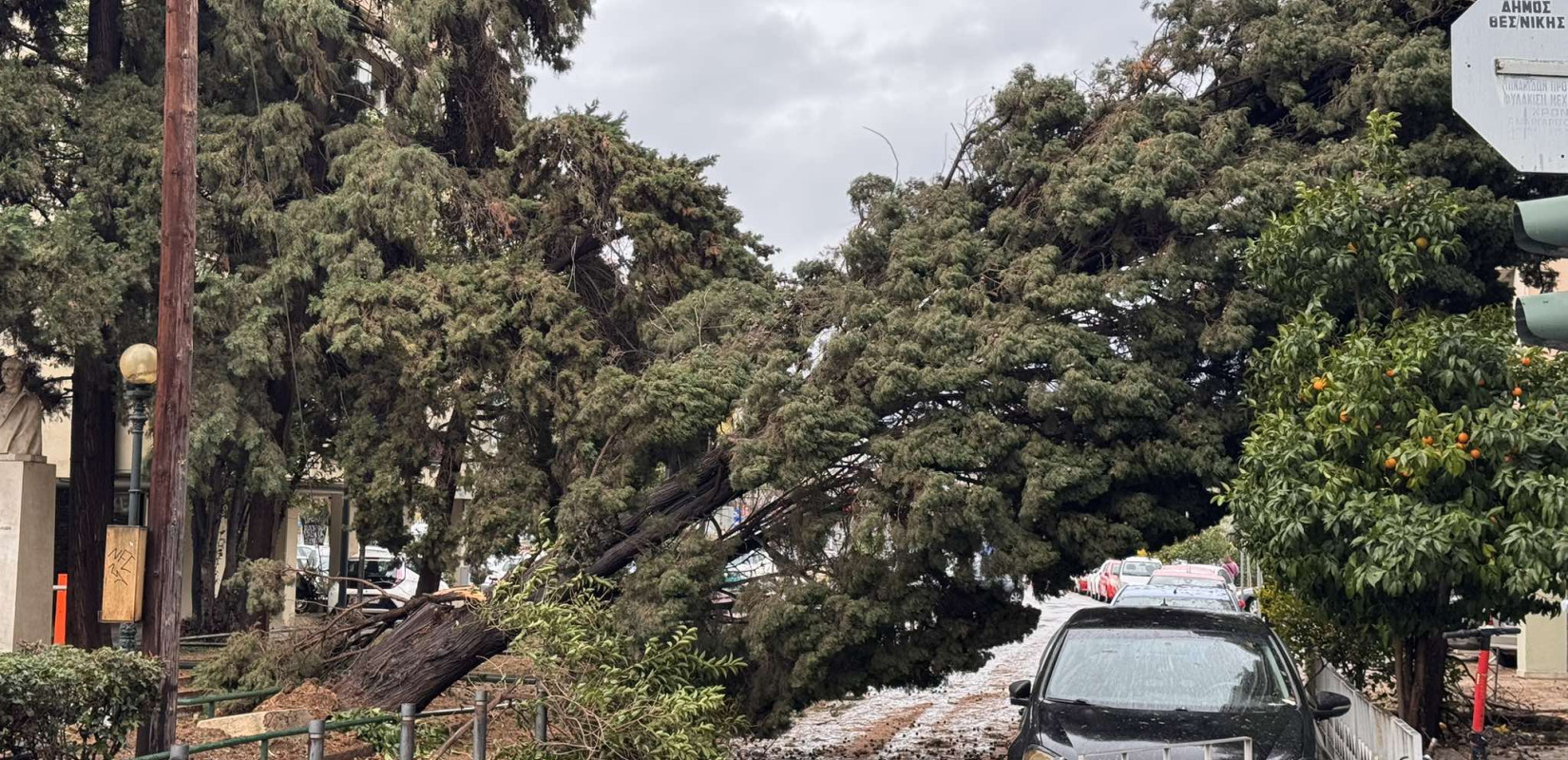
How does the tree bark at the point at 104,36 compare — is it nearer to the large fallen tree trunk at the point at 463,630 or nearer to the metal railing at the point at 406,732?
the large fallen tree trunk at the point at 463,630

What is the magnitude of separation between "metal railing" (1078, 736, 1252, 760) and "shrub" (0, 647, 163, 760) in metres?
5.95

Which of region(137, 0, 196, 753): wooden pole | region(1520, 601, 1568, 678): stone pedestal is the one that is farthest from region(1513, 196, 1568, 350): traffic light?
region(1520, 601, 1568, 678): stone pedestal

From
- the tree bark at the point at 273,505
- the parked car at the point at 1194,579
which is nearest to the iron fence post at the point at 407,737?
the tree bark at the point at 273,505

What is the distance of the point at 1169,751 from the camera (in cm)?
795

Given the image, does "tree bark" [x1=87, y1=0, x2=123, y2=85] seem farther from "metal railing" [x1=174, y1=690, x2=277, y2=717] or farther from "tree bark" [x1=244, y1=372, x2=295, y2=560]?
"metal railing" [x1=174, y1=690, x2=277, y2=717]

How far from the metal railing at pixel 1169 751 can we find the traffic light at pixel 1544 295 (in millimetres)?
3657

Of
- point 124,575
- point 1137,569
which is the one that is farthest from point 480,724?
point 1137,569

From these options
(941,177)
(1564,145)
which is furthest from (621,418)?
(1564,145)

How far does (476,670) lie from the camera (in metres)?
16.3

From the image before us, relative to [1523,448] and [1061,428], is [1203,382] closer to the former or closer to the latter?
[1061,428]

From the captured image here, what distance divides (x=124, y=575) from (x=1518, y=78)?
971 cm

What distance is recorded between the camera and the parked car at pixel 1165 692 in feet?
28.5

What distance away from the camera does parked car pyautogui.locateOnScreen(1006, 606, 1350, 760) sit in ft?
28.5

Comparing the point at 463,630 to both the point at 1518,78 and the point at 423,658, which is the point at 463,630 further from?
the point at 1518,78
